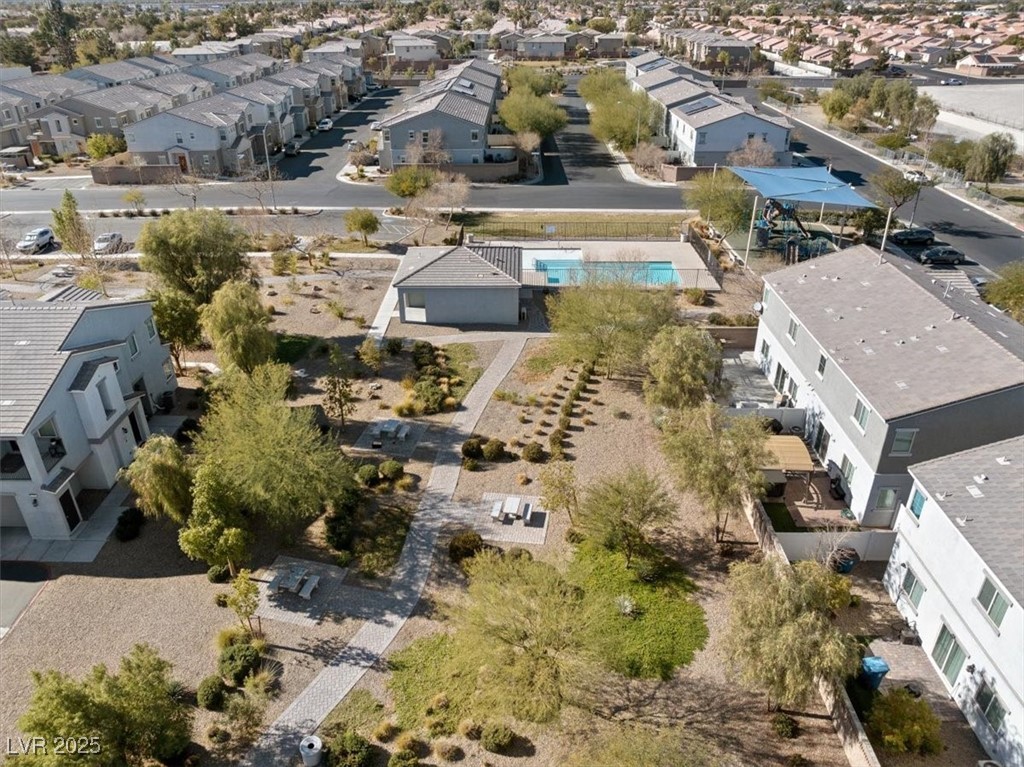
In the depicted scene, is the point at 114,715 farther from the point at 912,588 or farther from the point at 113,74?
the point at 113,74

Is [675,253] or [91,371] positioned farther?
[675,253]

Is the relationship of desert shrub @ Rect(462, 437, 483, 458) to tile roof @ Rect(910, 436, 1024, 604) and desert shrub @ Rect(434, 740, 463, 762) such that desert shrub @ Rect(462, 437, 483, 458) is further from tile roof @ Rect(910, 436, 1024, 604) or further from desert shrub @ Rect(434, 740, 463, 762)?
tile roof @ Rect(910, 436, 1024, 604)

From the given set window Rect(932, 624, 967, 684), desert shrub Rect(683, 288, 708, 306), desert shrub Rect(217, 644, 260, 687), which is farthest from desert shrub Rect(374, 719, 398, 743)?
desert shrub Rect(683, 288, 708, 306)

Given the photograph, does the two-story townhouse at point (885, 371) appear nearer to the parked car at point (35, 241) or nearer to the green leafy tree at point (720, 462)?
the green leafy tree at point (720, 462)

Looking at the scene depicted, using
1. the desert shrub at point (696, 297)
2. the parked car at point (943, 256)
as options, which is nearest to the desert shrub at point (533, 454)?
the desert shrub at point (696, 297)

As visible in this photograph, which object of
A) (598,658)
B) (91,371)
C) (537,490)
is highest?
(91,371)

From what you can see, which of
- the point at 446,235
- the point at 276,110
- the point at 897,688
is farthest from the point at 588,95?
the point at 897,688

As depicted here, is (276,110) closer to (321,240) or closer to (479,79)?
(479,79)
